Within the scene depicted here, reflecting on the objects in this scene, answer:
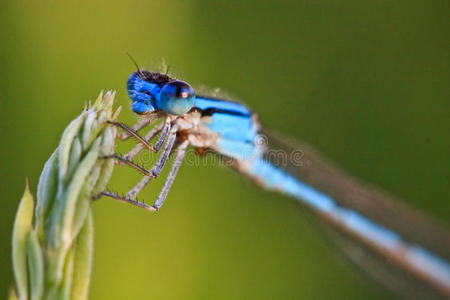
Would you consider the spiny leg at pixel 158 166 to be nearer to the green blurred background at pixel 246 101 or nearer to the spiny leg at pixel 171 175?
the spiny leg at pixel 171 175

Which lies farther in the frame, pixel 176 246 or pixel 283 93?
pixel 283 93

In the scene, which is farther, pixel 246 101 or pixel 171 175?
pixel 246 101

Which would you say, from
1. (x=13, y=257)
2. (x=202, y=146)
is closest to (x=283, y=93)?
(x=202, y=146)

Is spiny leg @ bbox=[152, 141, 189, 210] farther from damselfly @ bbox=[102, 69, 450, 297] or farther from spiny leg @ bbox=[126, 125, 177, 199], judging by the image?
spiny leg @ bbox=[126, 125, 177, 199]

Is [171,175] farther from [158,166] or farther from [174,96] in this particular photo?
[174,96]

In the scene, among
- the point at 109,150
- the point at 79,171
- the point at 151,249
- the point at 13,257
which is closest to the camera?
the point at 13,257

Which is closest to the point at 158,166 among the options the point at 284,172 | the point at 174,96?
the point at 174,96

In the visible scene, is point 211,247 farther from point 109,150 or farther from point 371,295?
point 109,150
